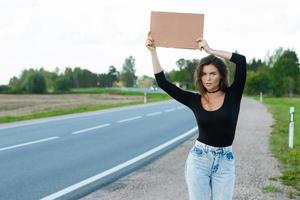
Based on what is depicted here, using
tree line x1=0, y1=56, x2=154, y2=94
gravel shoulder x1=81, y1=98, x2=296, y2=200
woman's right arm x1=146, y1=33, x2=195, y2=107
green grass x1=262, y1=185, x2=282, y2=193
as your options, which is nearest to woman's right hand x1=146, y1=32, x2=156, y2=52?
woman's right arm x1=146, y1=33, x2=195, y2=107

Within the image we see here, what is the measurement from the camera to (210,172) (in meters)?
3.52

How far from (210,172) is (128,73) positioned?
160659 mm

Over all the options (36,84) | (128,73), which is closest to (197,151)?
(36,84)

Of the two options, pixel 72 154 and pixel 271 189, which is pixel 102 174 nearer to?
pixel 72 154

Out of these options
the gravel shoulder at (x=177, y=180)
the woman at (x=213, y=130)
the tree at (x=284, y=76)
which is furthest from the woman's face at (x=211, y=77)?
the tree at (x=284, y=76)

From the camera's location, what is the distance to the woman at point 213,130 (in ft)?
11.4

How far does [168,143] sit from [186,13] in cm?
979

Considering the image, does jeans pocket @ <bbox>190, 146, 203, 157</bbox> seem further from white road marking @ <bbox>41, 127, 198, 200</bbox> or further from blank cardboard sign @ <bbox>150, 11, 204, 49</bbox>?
white road marking @ <bbox>41, 127, 198, 200</bbox>

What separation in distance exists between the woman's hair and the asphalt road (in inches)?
145

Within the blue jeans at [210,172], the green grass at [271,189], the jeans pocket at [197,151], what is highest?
the jeans pocket at [197,151]

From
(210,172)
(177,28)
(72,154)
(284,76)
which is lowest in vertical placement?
(72,154)

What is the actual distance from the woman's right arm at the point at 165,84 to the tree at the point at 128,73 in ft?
510

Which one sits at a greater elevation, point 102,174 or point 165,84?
point 165,84

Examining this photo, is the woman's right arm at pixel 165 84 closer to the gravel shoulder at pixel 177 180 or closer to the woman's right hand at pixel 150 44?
the woman's right hand at pixel 150 44
